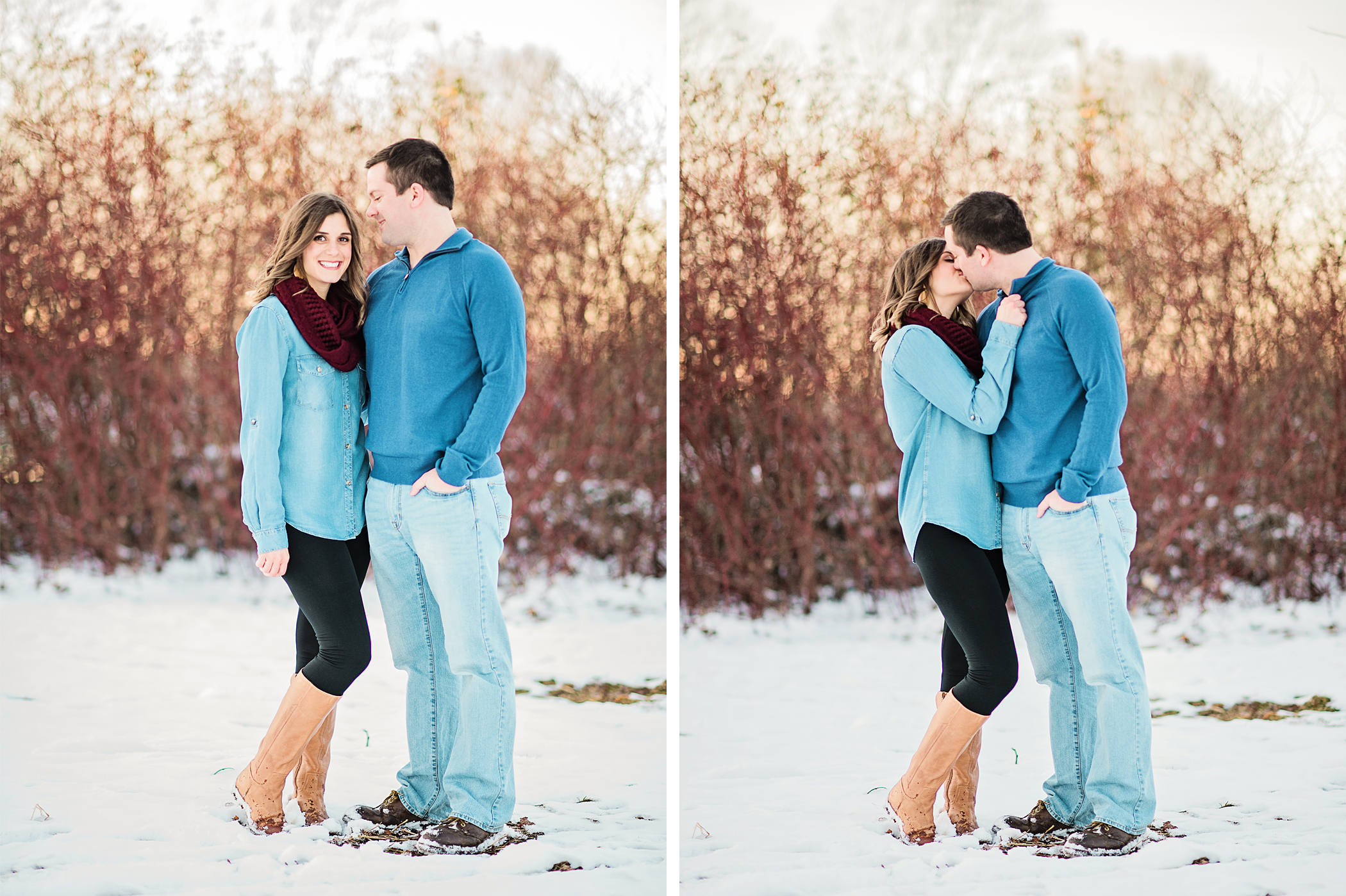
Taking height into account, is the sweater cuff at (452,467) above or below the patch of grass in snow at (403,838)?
above

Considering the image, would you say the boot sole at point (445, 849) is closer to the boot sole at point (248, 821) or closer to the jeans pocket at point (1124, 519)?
the boot sole at point (248, 821)

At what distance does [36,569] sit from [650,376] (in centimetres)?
304

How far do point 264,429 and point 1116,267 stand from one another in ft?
12.3

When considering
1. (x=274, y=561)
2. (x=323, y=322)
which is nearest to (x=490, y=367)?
(x=323, y=322)

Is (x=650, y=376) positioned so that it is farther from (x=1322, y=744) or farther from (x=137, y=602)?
(x=1322, y=744)

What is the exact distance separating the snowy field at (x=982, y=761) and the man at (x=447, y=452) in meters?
0.58

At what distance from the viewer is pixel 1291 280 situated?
4754 millimetres

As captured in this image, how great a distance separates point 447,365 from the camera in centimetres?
238

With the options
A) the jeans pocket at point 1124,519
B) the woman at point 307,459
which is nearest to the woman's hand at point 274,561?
the woman at point 307,459

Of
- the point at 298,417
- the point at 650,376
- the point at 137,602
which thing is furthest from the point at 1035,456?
the point at 137,602

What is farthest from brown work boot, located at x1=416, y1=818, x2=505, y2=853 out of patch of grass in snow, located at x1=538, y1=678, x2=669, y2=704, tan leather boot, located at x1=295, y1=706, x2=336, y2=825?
patch of grass in snow, located at x1=538, y1=678, x2=669, y2=704

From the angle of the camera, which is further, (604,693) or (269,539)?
(604,693)

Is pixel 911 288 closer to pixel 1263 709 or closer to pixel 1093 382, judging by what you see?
pixel 1093 382

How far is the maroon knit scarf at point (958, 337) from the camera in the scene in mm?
2406
